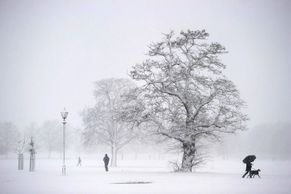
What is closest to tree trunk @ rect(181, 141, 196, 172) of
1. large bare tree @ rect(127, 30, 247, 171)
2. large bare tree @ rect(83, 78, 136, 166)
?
large bare tree @ rect(127, 30, 247, 171)

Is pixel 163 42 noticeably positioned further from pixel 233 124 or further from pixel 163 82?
pixel 233 124

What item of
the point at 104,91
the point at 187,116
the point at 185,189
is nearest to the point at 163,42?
the point at 187,116

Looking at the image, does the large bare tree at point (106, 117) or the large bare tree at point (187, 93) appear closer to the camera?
the large bare tree at point (187, 93)

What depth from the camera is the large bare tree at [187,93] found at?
36.0m

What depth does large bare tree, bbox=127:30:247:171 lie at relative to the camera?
3600 centimetres

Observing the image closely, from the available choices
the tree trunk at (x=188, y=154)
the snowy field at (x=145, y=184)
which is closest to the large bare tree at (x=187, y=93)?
the tree trunk at (x=188, y=154)

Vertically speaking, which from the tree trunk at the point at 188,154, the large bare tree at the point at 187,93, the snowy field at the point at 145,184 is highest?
the large bare tree at the point at 187,93

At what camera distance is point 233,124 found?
117 feet

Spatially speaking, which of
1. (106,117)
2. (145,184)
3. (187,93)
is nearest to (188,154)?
(187,93)

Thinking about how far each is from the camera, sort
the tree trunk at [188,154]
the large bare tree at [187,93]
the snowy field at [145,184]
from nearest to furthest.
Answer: the snowy field at [145,184]
the large bare tree at [187,93]
the tree trunk at [188,154]

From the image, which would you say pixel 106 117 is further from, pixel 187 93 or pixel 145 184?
pixel 145 184

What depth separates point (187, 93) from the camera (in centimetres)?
3712

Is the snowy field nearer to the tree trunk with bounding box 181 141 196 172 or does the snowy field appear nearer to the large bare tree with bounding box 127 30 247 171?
the tree trunk with bounding box 181 141 196 172

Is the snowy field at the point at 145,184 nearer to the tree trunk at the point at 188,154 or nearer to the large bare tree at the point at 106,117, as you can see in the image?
the tree trunk at the point at 188,154
